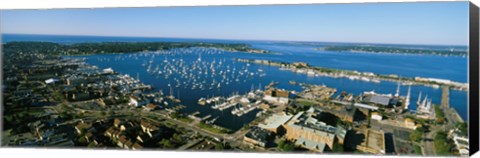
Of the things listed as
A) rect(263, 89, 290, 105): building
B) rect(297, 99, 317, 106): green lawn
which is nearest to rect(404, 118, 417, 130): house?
rect(297, 99, 317, 106): green lawn

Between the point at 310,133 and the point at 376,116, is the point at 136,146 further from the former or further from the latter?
the point at 376,116

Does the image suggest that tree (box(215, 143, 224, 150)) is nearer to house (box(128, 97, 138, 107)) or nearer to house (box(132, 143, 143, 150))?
house (box(132, 143, 143, 150))

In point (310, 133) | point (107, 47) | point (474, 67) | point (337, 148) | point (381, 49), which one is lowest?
point (337, 148)

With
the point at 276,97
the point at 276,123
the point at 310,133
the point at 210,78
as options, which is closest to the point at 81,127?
the point at 210,78

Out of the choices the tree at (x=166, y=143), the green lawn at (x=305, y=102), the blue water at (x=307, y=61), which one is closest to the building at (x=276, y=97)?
the green lawn at (x=305, y=102)

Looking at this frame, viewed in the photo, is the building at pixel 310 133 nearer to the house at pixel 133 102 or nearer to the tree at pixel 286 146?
the tree at pixel 286 146

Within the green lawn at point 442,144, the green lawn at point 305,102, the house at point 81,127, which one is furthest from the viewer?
the green lawn at point 305,102
